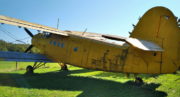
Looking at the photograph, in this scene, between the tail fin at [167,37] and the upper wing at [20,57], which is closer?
the tail fin at [167,37]

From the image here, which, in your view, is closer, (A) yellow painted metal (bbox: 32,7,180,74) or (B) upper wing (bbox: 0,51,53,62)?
(A) yellow painted metal (bbox: 32,7,180,74)

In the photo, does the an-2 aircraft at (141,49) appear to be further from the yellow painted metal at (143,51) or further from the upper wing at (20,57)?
the upper wing at (20,57)

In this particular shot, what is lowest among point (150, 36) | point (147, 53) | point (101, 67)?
point (101, 67)

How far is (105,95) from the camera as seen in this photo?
8.38 meters

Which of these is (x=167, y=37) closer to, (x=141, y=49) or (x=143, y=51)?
(x=143, y=51)

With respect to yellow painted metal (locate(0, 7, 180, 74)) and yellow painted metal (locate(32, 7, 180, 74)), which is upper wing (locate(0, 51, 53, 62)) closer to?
yellow painted metal (locate(0, 7, 180, 74))

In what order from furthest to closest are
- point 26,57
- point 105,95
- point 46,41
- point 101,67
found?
point 46,41 → point 26,57 → point 101,67 → point 105,95

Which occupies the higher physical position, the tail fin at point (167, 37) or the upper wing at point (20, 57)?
the tail fin at point (167, 37)

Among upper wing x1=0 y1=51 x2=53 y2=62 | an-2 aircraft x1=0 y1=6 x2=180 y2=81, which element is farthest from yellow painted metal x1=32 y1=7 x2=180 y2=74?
upper wing x1=0 y1=51 x2=53 y2=62

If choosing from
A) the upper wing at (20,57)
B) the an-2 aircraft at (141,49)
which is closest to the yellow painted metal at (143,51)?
the an-2 aircraft at (141,49)

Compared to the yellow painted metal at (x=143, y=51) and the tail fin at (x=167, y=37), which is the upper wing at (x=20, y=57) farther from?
the tail fin at (x=167, y=37)

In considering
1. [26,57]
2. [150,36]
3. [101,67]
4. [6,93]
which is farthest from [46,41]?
[150,36]

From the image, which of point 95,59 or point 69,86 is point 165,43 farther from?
point 69,86

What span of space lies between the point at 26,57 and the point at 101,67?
21.5 ft
